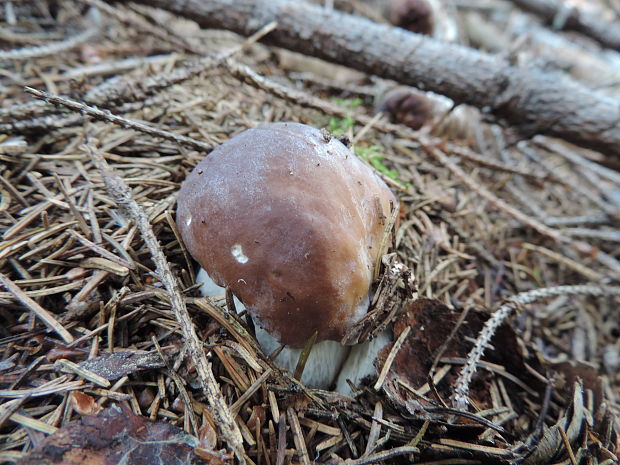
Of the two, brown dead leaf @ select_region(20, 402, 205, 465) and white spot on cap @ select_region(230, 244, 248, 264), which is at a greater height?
white spot on cap @ select_region(230, 244, 248, 264)

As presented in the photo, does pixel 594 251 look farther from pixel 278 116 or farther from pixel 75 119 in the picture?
pixel 75 119

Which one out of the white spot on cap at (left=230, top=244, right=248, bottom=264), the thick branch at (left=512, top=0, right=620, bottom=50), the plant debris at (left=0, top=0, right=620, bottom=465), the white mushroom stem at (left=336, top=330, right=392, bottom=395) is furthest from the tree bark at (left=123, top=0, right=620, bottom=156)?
the thick branch at (left=512, top=0, right=620, bottom=50)

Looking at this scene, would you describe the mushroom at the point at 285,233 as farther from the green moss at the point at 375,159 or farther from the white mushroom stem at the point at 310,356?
the green moss at the point at 375,159

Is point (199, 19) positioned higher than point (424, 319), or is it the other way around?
point (199, 19)

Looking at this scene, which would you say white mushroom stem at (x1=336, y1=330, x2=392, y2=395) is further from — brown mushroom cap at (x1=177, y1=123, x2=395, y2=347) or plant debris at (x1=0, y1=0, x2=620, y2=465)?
brown mushroom cap at (x1=177, y1=123, x2=395, y2=347)

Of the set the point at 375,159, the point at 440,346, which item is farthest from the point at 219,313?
the point at 375,159

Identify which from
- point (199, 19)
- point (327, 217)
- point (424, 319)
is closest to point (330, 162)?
point (327, 217)

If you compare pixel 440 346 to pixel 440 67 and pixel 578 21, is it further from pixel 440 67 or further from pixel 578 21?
pixel 578 21
